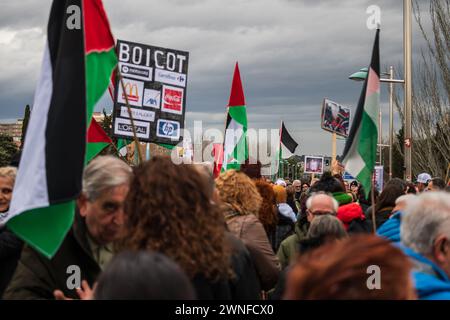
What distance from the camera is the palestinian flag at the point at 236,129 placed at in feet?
34.1

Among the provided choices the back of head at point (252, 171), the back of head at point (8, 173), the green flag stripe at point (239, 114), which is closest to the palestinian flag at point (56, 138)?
the back of head at point (8, 173)

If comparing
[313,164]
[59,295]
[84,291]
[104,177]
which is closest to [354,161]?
[104,177]

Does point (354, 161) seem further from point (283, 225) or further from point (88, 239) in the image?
point (88, 239)

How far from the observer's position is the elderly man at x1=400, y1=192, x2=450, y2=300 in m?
3.11

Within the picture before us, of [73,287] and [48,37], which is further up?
[48,37]

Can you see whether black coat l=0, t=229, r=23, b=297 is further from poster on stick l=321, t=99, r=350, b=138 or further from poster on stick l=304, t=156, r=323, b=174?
poster on stick l=304, t=156, r=323, b=174

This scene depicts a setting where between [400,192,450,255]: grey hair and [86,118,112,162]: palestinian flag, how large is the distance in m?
4.15

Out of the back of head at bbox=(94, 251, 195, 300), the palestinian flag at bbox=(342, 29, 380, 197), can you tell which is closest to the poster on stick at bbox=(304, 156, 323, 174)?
the palestinian flag at bbox=(342, 29, 380, 197)

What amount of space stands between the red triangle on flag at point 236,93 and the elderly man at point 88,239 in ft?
24.4
